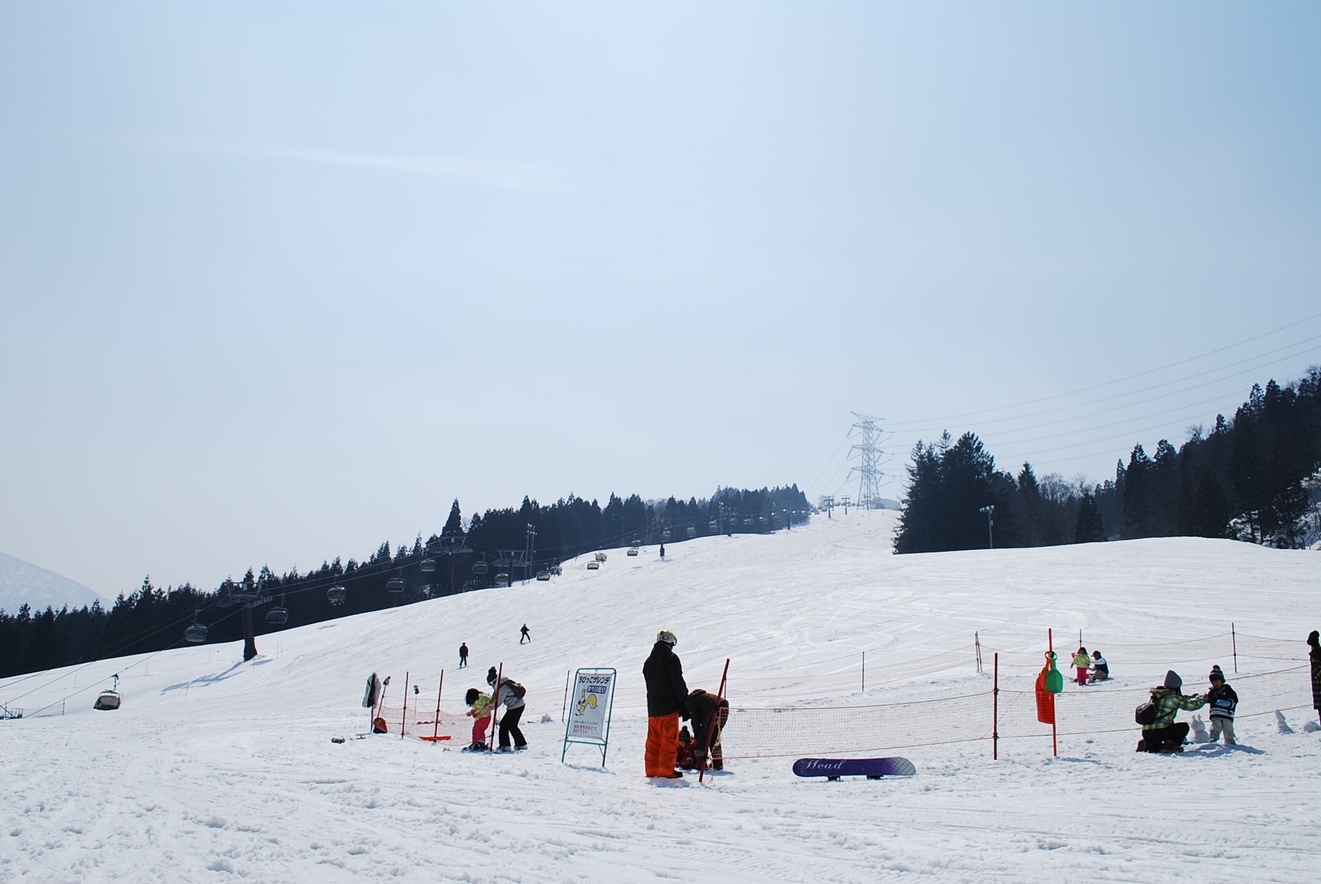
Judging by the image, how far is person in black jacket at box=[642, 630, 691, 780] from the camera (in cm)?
935

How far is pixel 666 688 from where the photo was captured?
9.53 m

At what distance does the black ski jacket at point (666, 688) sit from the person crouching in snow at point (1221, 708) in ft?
21.5

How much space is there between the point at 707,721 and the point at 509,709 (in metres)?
4.23

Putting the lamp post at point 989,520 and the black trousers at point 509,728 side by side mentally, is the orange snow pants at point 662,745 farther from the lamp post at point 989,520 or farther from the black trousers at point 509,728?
the lamp post at point 989,520

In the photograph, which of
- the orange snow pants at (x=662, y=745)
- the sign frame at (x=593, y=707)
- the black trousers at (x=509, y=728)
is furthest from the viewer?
the black trousers at (x=509, y=728)

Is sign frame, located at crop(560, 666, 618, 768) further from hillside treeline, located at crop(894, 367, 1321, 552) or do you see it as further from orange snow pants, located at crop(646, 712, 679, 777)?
hillside treeline, located at crop(894, 367, 1321, 552)

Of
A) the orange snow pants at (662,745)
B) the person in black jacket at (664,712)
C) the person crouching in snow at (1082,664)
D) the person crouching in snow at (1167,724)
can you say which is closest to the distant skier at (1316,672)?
the person crouching in snow at (1167,724)

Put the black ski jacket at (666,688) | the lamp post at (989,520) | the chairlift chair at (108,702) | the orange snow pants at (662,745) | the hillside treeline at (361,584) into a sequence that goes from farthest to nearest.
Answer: the hillside treeline at (361,584), the lamp post at (989,520), the chairlift chair at (108,702), the black ski jacket at (666,688), the orange snow pants at (662,745)

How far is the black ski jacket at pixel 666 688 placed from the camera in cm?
947

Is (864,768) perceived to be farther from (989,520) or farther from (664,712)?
(989,520)

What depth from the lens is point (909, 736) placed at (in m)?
12.5

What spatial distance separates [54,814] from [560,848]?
178 inches

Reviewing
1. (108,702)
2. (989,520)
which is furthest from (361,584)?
(989,520)

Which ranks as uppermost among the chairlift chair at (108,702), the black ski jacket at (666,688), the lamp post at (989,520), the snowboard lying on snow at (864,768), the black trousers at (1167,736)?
the lamp post at (989,520)
